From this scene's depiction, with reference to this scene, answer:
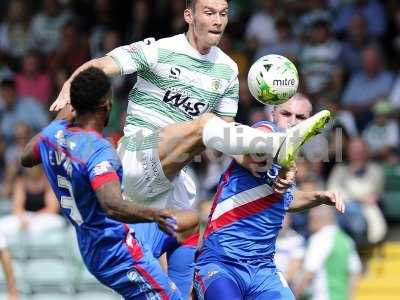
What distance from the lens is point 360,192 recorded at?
1340 cm

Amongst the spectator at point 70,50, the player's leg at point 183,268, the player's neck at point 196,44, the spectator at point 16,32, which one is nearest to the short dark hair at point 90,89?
the player's neck at point 196,44

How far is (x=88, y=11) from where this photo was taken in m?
16.9

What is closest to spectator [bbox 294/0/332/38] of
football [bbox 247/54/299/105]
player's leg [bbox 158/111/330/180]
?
football [bbox 247/54/299/105]

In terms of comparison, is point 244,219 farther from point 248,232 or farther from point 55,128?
point 55,128

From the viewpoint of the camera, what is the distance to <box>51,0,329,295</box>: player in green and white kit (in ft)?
27.1

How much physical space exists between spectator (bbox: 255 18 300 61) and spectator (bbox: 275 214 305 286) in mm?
3442

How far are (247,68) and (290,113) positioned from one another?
706 cm

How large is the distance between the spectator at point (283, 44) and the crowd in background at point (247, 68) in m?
0.01

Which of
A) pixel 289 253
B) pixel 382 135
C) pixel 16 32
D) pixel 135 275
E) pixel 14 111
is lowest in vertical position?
pixel 289 253

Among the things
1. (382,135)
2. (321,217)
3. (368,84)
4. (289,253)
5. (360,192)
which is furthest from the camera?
(368,84)

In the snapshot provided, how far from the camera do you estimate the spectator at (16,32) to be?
54.8 ft

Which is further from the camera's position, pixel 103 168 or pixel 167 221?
pixel 103 168

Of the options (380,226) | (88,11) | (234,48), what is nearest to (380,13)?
(234,48)

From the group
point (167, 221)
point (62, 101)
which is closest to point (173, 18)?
point (62, 101)
